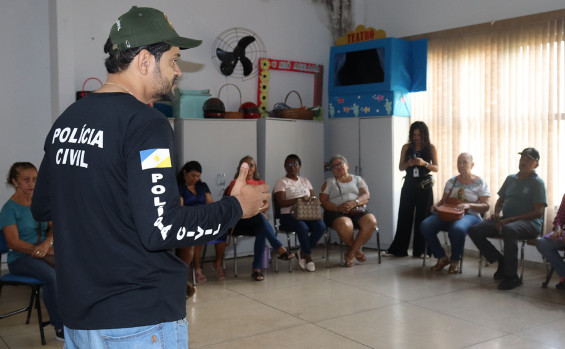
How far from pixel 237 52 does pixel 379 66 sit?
174cm

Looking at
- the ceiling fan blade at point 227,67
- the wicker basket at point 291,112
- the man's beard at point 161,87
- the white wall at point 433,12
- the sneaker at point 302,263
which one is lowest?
the sneaker at point 302,263

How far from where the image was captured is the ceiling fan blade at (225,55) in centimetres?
681

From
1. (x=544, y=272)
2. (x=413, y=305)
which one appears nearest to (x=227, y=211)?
(x=413, y=305)

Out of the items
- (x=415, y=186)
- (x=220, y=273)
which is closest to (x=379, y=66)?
(x=415, y=186)

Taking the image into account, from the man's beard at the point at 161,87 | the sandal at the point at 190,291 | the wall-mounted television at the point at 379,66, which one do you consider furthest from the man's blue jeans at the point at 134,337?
the wall-mounted television at the point at 379,66

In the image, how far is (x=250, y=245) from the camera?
6.73 m

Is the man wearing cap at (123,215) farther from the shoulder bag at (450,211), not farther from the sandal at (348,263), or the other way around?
the sandal at (348,263)

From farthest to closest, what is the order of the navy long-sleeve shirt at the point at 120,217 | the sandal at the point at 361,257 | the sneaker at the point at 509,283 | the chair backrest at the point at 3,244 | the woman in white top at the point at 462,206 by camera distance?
1. the sandal at the point at 361,257
2. the woman in white top at the point at 462,206
3. the sneaker at the point at 509,283
4. the chair backrest at the point at 3,244
5. the navy long-sleeve shirt at the point at 120,217

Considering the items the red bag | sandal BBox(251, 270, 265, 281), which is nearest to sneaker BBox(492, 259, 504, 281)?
the red bag

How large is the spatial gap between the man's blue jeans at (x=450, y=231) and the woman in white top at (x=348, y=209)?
59 centimetres

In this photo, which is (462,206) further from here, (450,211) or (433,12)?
(433,12)

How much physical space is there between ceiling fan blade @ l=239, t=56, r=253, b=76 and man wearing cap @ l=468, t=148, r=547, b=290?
3237 millimetres

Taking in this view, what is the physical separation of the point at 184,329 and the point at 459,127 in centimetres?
588

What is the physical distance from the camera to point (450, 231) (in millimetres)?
5734
